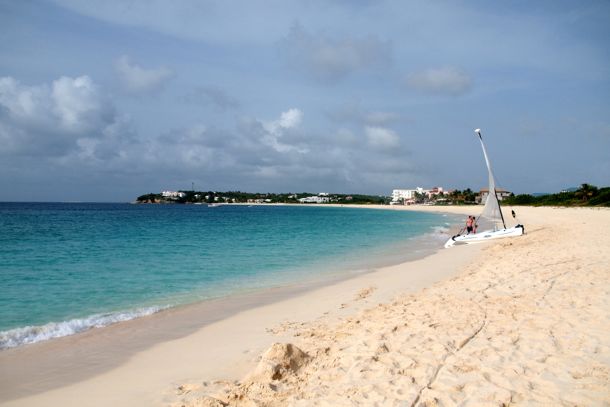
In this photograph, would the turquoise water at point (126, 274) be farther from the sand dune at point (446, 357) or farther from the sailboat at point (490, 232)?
the sand dune at point (446, 357)

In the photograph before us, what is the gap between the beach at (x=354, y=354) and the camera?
4.83m

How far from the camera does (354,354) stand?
19.5 ft

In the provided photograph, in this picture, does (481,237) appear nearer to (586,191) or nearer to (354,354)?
(354,354)

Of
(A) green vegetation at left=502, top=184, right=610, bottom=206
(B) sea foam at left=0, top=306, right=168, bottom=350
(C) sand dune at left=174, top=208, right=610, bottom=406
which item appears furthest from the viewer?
(A) green vegetation at left=502, top=184, right=610, bottom=206

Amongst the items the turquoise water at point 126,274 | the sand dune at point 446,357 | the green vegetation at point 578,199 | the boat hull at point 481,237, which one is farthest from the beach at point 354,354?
the green vegetation at point 578,199

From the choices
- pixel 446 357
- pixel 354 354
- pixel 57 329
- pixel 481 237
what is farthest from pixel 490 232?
pixel 57 329

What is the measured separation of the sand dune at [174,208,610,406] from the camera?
467 cm

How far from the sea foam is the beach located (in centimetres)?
40

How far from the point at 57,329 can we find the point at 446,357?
805cm

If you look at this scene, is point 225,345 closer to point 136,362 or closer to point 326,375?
point 136,362

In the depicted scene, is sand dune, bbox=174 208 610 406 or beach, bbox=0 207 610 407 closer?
sand dune, bbox=174 208 610 406

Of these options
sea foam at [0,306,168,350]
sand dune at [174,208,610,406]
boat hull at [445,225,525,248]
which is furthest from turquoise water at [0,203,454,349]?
sand dune at [174,208,610,406]

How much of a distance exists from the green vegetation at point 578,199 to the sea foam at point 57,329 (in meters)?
79.1

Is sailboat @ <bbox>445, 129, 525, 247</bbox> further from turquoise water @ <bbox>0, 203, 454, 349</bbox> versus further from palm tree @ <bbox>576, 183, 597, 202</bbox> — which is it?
palm tree @ <bbox>576, 183, 597, 202</bbox>
